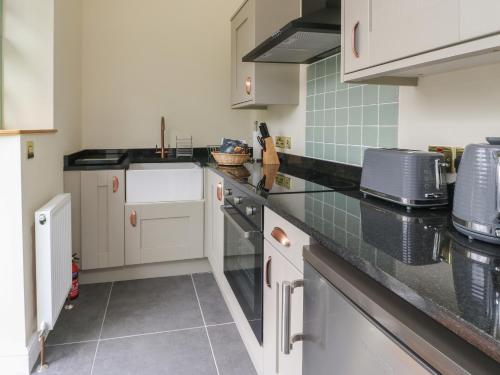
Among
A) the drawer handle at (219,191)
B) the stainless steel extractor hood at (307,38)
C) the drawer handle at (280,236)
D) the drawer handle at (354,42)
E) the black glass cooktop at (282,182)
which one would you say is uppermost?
the stainless steel extractor hood at (307,38)

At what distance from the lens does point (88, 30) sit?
3166mm

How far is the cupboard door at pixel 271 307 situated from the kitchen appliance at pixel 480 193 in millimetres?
665

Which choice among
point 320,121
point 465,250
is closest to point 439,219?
point 465,250

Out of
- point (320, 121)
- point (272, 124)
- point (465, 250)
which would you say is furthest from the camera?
point (272, 124)

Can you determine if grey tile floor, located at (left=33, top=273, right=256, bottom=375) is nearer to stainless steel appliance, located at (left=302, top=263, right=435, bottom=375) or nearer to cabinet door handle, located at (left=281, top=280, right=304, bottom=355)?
cabinet door handle, located at (left=281, top=280, right=304, bottom=355)

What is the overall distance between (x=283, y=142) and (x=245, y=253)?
4.08 feet

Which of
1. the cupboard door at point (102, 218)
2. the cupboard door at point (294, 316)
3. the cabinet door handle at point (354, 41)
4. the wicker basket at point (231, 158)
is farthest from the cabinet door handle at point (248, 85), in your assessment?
the cupboard door at point (294, 316)

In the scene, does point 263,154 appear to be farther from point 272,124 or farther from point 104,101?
point 104,101

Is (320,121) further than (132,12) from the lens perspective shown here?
No

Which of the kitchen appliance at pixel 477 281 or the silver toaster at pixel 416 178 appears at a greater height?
the silver toaster at pixel 416 178

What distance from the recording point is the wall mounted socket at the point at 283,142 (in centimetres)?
282

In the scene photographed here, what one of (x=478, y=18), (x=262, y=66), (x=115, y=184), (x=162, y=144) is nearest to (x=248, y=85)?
(x=262, y=66)

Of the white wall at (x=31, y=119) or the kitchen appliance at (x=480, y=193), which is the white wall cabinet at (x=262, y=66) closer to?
the white wall at (x=31, y=119)

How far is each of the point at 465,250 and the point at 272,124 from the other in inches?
94.3
